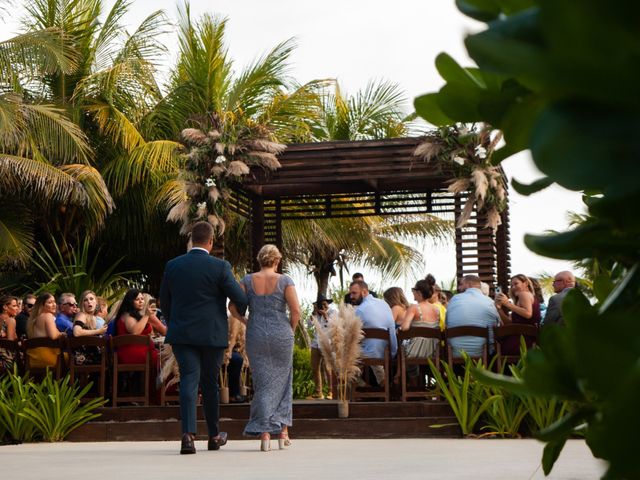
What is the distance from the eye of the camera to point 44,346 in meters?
12.2

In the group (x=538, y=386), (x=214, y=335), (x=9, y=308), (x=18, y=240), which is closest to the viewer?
(x=538, y=386)

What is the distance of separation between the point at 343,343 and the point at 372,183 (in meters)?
5.83

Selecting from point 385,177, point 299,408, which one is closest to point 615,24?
point 299,408

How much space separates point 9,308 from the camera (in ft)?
43.4

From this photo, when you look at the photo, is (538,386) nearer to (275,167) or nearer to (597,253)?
(597,253)

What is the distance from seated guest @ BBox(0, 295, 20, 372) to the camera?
12461 millimetres

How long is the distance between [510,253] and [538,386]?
56.4ft

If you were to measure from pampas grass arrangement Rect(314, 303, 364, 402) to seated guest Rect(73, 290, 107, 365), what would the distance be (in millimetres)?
→ 2832

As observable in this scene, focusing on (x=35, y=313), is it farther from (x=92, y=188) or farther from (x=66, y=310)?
(x=92, y=188)

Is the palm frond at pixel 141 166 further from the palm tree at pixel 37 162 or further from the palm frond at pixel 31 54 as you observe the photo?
the palm frond at pixel 31 54

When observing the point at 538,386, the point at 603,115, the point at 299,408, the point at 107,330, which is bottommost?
the point at 299,408

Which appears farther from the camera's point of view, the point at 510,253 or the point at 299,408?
the point at 510,253

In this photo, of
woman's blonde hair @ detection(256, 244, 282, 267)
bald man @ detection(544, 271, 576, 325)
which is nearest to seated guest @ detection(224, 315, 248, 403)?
woman's blonde hair @ detection(256, 244, 282, 267)

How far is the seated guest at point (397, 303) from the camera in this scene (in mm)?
13469
